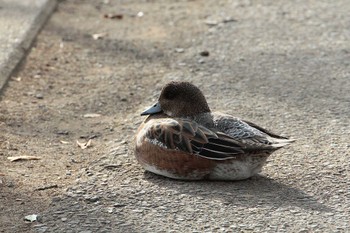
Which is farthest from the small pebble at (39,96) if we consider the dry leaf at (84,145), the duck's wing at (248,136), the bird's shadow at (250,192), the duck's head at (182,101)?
the duck's wing at (248,136)

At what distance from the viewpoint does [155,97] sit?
7520mm

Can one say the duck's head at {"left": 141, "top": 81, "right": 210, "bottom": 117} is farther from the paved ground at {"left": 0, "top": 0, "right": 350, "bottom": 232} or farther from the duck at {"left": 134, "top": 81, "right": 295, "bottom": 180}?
the paved ground at {"left": 0, "top": 0, "right": 350, "bottom": 232}

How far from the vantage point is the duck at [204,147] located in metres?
5.54

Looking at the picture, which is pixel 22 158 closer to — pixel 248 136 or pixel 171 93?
pixel 171 93

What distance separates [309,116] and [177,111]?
4.62 feet

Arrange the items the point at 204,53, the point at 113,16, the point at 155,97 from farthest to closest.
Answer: the point at 113,16 < the point at 204,53 < the point at 155,97

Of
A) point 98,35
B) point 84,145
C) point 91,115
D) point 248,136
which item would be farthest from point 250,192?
point 98,35

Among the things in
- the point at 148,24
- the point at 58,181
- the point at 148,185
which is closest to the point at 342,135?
the point at 148,185

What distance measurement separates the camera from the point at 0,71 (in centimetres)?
777

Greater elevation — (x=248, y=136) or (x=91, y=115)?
(x=248, y=136)

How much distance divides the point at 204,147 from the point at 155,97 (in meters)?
2.05

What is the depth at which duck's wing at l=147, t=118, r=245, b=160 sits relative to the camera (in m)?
5.53

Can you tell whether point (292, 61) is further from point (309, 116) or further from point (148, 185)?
point (148, 185)

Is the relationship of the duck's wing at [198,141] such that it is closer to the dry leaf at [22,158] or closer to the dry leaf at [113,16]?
the dry leaf at [22,158]
